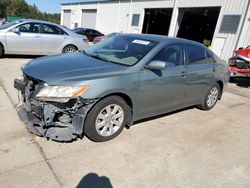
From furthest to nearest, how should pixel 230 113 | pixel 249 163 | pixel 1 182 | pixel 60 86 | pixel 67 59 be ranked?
pixel 230 113 < pixel 67 59 < pixel 249 163 < pixel 60 86 < pixel 1 182

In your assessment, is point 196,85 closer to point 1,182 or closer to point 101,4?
point 1,182

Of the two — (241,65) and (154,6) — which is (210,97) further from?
Result: (154,6)

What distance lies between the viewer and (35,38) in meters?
8.65

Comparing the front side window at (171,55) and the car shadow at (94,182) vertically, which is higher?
the front side window at (171,55)

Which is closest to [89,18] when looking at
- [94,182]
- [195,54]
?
[195,54]

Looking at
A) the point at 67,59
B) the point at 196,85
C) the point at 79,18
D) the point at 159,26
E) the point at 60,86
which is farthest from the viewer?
the point at 79,18

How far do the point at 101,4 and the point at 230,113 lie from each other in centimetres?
2271

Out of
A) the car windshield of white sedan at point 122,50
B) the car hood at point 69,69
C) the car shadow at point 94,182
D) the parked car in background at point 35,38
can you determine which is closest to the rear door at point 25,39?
the parked car in background at point 35,38

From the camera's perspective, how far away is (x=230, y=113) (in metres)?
5.75

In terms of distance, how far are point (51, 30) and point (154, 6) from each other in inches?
456

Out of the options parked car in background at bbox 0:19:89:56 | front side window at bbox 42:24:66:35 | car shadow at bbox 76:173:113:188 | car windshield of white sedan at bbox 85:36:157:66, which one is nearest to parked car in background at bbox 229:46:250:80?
parked car in background at bbox 0:19:89:56

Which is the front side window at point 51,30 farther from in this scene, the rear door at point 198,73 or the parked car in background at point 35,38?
the rear door at point 198,73

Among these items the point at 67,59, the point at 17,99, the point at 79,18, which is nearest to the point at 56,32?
the point at 17,99

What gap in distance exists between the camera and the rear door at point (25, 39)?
8.30 m
